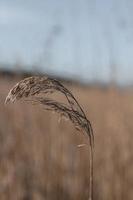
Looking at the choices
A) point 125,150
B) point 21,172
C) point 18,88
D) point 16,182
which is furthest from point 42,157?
point 18,88

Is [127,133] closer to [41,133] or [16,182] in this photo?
[41,133]

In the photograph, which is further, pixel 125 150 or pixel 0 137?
pixel 0 137

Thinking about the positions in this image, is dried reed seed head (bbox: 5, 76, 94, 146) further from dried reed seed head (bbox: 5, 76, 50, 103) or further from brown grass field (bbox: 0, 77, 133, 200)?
brown grass field (bbox: 0, 77, 133, 200)

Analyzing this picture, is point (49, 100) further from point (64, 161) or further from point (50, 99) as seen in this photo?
point (64, 161)

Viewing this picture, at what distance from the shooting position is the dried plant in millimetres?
473

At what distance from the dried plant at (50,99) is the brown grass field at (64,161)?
1.39 m

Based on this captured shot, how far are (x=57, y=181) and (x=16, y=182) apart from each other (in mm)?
189

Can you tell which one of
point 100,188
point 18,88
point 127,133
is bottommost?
point 100,188

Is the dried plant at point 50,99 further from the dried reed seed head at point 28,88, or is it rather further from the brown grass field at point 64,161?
the brown grass field at point 64,161

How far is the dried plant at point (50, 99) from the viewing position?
473 millimetres

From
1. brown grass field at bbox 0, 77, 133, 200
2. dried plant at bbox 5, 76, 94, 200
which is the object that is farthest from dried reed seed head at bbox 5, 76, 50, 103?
brown grass field at bbox 0, 77, 133, 200

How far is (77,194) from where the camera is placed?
7.38 feet

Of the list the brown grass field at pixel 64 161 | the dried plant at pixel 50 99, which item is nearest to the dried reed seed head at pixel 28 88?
the dried plant at pixel 50 99

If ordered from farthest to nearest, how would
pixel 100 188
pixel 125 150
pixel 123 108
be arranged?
1. pixel 123 108
2. pixel 125 150
3. pixel 100 188
